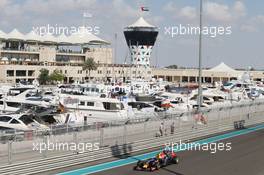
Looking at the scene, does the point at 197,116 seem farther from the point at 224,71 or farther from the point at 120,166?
the point at 224,71

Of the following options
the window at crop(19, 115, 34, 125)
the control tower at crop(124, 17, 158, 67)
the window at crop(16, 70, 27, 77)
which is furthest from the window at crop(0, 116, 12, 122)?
the control tower at crop(124, 17, 158, 67)

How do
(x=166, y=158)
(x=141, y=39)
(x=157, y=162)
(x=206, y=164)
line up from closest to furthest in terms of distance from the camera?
(x=157, y=162), (x=166, y=158), (x=206, y=164), (x=141, y=39)

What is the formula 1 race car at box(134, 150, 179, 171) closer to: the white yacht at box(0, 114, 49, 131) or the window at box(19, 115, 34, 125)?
Answer: the white yacht at box(0, 114, 49, 131)

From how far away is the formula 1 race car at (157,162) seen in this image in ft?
55.5

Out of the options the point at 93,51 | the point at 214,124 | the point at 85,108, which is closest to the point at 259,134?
the point at 214,124

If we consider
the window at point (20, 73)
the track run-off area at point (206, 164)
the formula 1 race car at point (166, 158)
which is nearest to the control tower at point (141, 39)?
the window at point (20, 73)

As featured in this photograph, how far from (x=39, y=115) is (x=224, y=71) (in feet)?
365

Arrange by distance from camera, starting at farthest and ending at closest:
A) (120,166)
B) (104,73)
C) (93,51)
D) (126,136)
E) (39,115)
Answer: (93,51) < (104,73) < (39,115) < (126,136) < (120,166)

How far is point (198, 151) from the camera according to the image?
22.2 m

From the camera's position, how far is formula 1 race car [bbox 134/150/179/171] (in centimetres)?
1692

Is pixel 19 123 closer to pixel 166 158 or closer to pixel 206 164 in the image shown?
pixel 166 158

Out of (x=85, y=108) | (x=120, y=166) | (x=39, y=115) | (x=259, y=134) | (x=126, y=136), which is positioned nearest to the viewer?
(x=120, y=166)

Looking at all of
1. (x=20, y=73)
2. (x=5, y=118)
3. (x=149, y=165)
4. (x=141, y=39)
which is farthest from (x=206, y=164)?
(x=141, y=39)

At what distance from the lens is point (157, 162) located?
1719 cm
